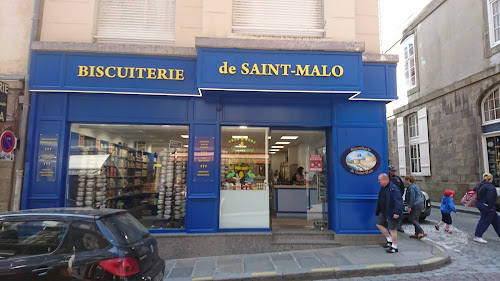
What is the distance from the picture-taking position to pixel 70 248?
3.31 metres

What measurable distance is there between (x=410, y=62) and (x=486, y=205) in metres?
14.9

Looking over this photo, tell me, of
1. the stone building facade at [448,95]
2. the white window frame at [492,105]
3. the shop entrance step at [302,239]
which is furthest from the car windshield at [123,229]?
the white window frame at [492,105]

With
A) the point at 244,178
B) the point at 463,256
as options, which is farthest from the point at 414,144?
the point at 244,178

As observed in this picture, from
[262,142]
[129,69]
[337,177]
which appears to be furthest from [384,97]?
[129,69]

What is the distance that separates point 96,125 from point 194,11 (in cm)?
372

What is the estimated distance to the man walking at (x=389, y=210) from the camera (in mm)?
6383

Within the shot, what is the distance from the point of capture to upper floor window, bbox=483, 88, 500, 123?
13.4 metres

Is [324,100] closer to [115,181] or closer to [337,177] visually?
[337,177]

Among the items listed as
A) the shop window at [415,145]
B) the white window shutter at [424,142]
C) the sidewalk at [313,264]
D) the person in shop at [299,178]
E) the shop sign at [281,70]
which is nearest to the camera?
the sidewalk at [313,264]

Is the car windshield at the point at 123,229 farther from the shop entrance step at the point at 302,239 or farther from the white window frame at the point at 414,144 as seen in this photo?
the white window frame at the point at 414,144

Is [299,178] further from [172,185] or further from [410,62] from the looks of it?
[410,62]

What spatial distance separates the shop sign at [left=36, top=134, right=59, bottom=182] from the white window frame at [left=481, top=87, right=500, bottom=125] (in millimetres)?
16675

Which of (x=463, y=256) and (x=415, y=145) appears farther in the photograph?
(x=415, y=145)

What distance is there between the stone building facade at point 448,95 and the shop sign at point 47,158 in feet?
53.9
